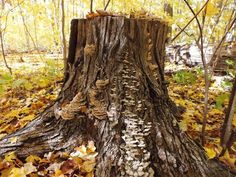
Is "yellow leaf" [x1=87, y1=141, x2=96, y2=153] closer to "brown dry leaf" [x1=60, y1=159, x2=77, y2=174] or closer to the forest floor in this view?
the forest floor

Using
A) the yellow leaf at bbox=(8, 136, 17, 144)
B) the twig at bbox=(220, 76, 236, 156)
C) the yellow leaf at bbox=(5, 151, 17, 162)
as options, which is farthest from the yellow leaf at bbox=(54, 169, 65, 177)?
the twig at bbox=(220, 76, 236, 156)

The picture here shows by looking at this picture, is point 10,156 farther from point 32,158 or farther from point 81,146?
point 81,146

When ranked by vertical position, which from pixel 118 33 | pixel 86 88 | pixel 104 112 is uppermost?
pixel 118 33

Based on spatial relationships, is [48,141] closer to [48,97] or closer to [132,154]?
[132,154]

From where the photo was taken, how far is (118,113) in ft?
4.84

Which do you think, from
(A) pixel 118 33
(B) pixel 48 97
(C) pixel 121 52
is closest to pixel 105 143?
Answer: (C) pixel 121 52

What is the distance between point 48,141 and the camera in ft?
5.16

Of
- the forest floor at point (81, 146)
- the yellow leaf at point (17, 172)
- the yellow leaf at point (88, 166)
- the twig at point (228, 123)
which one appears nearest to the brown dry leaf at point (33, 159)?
the forest floor at point (81, 146)

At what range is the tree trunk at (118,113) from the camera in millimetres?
1355

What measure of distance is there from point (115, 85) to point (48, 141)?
0.56 m

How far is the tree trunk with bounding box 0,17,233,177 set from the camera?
1.36 m

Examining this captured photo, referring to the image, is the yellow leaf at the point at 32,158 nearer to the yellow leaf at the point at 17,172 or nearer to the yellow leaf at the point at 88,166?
the yellow leaf at the point at 17,172

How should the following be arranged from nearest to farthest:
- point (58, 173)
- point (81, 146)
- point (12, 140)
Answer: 1. point (58, 173)
2. point (81, 146)
3. point (12, 140)

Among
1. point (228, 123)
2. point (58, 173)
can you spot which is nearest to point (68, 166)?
point (58, 173)
